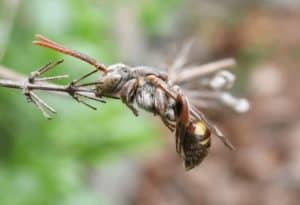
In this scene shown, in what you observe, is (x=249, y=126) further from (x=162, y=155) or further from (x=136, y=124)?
(x=136, y=124)

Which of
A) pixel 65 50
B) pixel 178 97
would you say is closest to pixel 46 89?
pixel 65 50

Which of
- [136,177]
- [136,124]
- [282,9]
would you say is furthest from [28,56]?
[282,9]

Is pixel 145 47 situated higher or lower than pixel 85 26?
higher

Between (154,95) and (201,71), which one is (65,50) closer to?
(154,95)

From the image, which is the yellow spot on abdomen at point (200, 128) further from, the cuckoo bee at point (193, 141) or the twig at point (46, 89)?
the twig at point (46, 89)

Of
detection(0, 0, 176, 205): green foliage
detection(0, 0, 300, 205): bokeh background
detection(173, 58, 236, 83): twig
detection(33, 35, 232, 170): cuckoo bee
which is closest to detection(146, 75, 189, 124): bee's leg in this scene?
detection(33, 35, 232, 170): cuckoo bee

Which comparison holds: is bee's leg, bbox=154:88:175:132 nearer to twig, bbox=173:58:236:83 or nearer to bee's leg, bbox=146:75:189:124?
bee's leg, bbox=146:75:189:124
